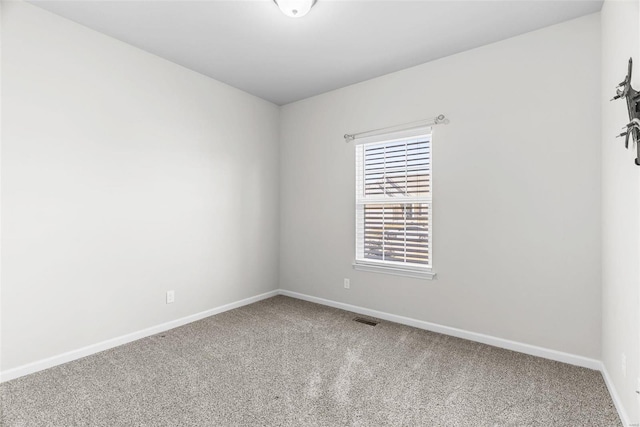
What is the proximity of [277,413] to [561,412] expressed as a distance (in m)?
1.62

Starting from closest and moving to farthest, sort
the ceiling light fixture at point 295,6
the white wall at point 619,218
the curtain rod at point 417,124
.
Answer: the white wall at point 619,218
the ceiling light fixture at point 295,6
the curtain rod at point 417,124

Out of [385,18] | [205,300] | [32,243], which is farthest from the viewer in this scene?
[205,300]

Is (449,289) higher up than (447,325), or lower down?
higher up

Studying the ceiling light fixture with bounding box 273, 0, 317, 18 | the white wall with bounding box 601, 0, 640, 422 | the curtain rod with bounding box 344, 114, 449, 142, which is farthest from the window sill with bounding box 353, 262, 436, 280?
the ceiling light fixture with bounding box 273, 0, 317, 18

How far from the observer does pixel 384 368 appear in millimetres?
2316

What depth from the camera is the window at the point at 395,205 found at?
3.15m

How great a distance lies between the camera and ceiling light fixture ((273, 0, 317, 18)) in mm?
2098

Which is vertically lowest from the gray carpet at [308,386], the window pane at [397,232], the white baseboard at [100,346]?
the gray carpet at [308,386]

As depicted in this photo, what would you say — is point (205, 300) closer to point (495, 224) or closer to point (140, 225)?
point (140, 225)

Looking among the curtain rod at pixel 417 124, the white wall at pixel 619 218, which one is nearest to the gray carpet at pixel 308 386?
the white wall at pixel 619 218

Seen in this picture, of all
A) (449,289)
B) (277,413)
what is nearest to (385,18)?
(449,289)

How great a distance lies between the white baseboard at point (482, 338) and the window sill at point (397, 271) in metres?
0.44

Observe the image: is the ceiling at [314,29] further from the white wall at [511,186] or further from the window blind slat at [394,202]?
the window blind slat at [394,202]

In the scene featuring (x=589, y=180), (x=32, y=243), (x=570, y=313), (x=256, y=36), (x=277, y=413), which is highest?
(x=256, y=36)
